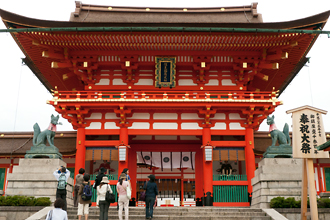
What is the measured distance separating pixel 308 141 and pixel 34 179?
10.4m

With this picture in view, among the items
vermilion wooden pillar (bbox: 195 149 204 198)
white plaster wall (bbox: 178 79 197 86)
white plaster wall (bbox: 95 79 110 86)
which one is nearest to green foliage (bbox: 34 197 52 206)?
white plaster wall (bbox: 95 79 110 86)

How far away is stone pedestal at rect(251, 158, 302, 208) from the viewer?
46.5 ft

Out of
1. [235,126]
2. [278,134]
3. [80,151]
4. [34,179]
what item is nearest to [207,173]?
[235,126]

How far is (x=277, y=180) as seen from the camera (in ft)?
47.2

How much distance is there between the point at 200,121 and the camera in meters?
18.5

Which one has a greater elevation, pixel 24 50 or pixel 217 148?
pixel 24 50

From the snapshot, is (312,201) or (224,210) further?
(224,210)

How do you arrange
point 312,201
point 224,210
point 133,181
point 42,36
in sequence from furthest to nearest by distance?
point 133,181, point 42,36, point 224,210, point 312,201

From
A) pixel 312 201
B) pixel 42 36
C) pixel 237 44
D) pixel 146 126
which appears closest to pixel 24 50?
pixel 42 36

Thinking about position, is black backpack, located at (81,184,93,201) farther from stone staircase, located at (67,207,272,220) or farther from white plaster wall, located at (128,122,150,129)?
white plaster wall, located at (128,122,150,129)

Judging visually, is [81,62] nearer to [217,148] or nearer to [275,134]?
[217,148]

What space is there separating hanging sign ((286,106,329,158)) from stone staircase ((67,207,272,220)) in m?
2.88

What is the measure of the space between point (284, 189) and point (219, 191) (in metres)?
3.84

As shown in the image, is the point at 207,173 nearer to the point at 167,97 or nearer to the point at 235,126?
the point at 235,126
